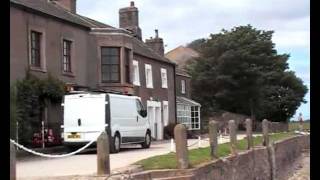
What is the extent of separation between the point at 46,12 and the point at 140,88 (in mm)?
12747

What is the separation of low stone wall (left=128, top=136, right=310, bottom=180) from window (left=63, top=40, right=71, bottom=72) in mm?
10747

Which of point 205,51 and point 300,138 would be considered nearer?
point 300,138

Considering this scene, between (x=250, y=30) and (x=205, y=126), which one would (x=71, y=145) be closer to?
(x=205, y=126)

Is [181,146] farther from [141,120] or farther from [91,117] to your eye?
[141,120]

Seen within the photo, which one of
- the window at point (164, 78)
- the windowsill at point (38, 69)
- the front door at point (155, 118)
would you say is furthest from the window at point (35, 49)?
the window at point (164, 78)

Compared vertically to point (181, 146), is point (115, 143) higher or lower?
lower

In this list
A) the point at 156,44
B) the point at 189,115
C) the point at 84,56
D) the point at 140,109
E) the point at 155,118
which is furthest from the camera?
the point at 189,115

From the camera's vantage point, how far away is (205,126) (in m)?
53.0

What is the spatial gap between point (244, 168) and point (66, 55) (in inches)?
522

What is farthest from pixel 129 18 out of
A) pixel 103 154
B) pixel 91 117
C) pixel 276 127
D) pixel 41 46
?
pixel 103 154

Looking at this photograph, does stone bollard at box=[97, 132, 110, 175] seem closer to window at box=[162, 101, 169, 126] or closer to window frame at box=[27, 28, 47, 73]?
window frame at box=[27, 28, 47, 73]

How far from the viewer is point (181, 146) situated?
12844mm

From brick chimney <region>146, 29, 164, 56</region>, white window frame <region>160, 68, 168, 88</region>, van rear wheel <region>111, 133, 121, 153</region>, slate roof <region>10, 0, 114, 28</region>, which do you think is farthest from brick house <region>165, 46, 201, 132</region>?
van rear wheel <region>111, 133, 121, 153</region>

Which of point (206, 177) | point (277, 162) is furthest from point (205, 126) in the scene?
point (206, 177)
